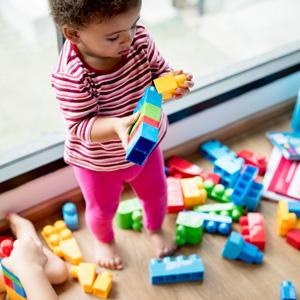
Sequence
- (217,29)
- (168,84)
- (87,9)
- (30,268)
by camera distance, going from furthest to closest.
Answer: (217,29) → (30,268) → (168,84) → (87,9)

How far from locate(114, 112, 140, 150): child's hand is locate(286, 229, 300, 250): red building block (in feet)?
2.06

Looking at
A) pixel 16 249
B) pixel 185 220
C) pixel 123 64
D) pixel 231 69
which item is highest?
pixel 123 64

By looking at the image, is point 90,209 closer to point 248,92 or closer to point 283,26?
point 248,92

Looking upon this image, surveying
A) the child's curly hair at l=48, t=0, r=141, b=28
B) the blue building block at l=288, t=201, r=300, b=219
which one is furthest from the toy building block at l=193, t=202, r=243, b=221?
the child's curly hair at l=48, t=0, r=141, b=28

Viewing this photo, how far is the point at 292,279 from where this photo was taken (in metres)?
1.14

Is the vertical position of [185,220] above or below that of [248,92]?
below

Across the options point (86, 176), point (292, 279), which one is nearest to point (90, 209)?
point (86, 176)

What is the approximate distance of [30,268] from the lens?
1.02 metres

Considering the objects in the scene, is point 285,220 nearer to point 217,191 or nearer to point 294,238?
point 294,238

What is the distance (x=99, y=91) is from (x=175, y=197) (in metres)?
0.53

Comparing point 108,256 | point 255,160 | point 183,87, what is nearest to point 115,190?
point 108,256

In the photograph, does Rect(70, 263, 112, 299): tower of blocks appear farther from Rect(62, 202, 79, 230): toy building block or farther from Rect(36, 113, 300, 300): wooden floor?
Rect(62, 202, 79, 230): toy building block

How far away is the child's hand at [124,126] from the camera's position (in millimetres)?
775

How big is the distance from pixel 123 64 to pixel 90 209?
1.25 ft
